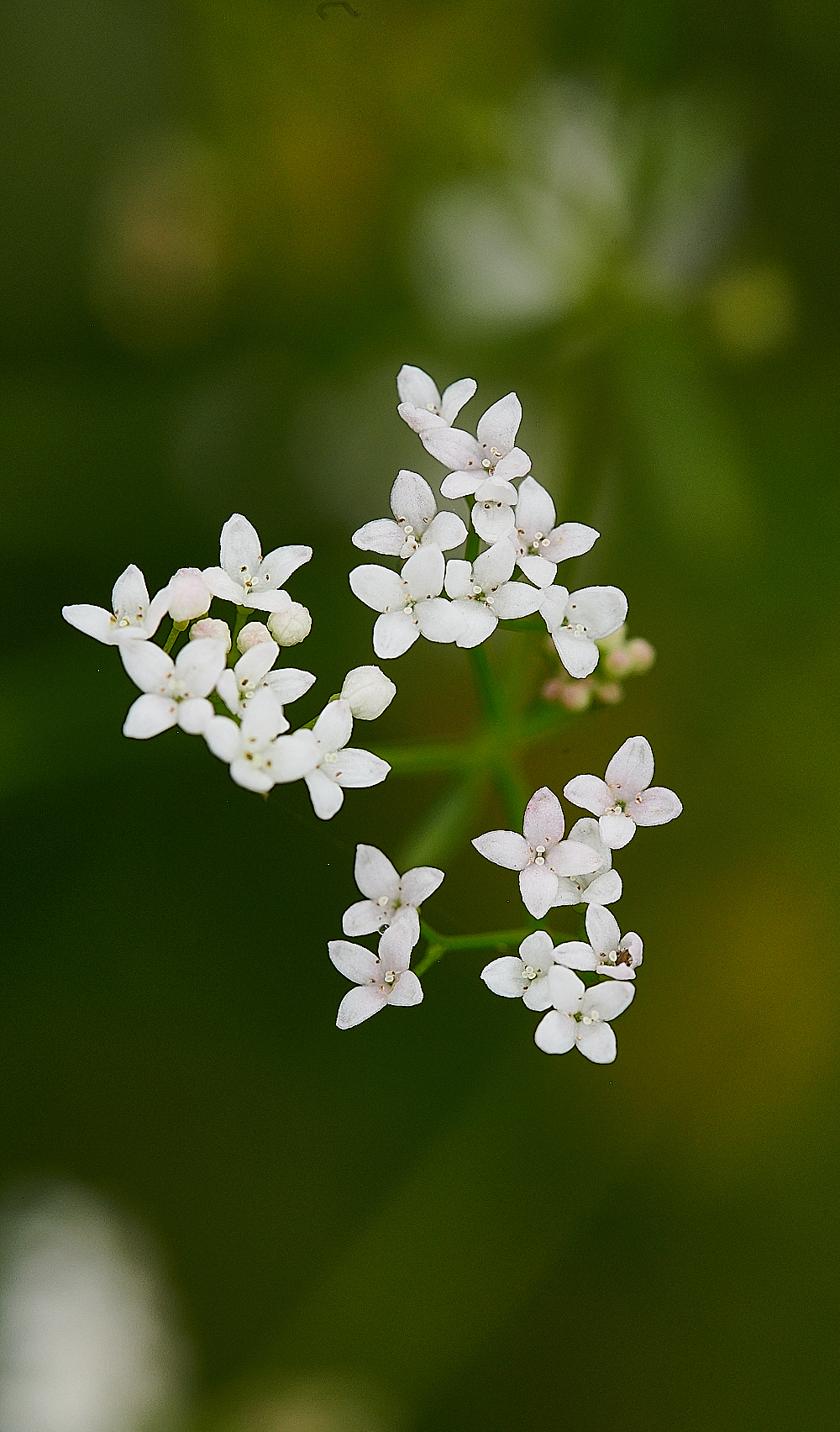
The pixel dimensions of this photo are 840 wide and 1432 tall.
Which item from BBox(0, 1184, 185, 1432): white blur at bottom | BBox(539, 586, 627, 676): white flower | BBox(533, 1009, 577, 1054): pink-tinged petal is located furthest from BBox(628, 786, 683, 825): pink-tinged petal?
BBox(0, 1184, 185, 1432): white blur at bottom

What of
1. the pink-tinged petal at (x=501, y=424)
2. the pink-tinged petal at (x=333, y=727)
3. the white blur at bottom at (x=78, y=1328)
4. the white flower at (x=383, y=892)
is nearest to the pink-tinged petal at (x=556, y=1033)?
the white flower at (x=383, y=892)

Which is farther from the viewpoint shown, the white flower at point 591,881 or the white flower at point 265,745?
the white flower at point 591,881

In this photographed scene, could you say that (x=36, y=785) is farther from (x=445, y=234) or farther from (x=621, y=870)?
(x=445, y=234)

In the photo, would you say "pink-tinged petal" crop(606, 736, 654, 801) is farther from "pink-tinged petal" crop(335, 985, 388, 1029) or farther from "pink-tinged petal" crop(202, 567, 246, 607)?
"pink-tinged petal" crop(202, 567, 246, 607)

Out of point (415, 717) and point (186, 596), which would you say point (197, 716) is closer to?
point (186, 596)

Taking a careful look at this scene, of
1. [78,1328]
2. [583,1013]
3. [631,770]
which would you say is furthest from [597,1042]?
[78,1328]

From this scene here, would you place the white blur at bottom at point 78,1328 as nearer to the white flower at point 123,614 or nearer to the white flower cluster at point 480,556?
the white flower at point 123,614

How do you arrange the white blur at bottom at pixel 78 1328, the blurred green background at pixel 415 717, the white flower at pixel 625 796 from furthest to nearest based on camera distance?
1. the blurred green background at pixel 415 717
2. the white blur at bottom at pixel 78 1328
3. the white flower at pixel 625 796
